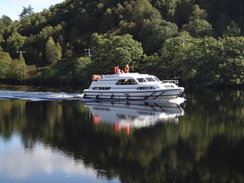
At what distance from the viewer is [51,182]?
17.1 meters

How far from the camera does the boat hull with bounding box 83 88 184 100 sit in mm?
43562

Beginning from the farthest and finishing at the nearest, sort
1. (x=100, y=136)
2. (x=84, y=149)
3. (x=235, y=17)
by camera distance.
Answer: (x=235, y=17) → (x=100, y=136) → (x=84, y=149)

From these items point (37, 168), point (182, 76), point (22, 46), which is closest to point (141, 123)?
point (37, 168)

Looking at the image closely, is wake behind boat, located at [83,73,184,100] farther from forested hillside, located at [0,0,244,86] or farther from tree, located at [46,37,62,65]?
tree, located at [46,37,62,65]

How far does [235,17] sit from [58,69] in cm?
4879

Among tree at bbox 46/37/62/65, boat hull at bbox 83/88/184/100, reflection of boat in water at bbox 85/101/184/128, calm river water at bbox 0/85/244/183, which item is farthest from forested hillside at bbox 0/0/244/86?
calm river water at bbox 0/85/244/183

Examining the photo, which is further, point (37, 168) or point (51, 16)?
point (51, 16)

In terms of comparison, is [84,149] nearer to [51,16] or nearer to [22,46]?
[22,46]

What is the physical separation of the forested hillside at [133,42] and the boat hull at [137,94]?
1982 cm

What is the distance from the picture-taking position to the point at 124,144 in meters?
23.2

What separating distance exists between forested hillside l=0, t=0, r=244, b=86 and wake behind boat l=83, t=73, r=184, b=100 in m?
19.4

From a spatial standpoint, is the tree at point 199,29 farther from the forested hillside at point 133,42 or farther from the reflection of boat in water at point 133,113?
the reflection of boat in water at point 133,113

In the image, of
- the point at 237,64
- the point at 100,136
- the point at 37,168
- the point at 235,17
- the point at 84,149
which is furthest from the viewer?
the point at 235,17

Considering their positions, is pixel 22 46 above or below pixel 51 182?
above
